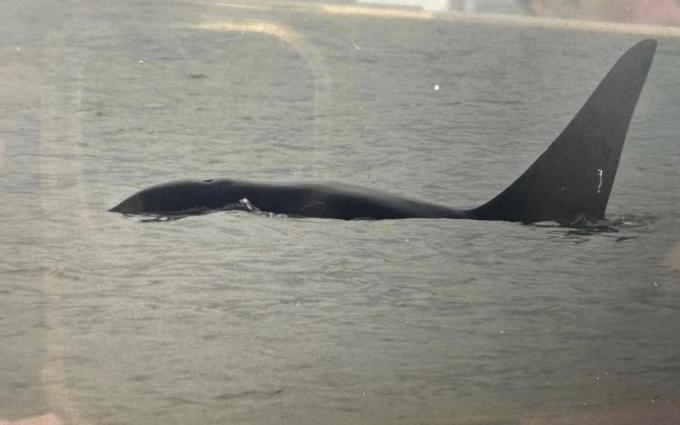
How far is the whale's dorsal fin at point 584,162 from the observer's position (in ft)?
9.57

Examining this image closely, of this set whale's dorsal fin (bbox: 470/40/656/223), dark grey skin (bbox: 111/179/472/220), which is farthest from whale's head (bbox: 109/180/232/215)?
whale's dorsal fin (bbox: 470/40/656/223)

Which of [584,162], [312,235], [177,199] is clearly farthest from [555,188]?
[177,199]

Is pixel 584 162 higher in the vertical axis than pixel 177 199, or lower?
higher

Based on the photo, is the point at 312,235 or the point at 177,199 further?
the point at 312,235

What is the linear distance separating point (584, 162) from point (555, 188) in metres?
0.12

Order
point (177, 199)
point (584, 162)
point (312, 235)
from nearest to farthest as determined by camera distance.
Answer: point (177, 199), point (312, 235), point (584, 162)

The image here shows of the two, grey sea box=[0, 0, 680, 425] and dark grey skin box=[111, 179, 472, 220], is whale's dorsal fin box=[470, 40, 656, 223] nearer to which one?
grey sea box=[0, 0, 680, 425]

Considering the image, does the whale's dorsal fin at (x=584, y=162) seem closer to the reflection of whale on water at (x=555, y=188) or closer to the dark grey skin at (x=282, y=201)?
the reflection of whale on water at (x=555, y=188)

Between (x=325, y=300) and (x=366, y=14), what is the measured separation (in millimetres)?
805

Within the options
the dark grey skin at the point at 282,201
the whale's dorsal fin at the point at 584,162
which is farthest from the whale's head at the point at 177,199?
the whale's dorsal fin at the point at 584,162

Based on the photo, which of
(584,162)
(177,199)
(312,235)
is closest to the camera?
(177,199)

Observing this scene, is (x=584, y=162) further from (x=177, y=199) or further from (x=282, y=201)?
(x=177, y=199)

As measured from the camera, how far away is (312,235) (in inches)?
110

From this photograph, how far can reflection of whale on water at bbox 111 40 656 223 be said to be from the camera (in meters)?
2.77
